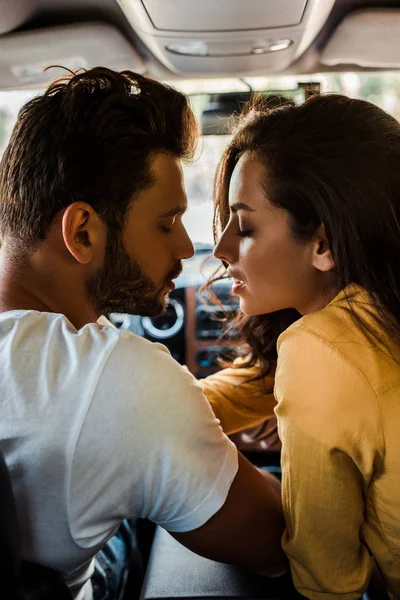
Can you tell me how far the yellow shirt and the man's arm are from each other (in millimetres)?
41

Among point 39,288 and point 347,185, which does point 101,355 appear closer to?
point 39,288

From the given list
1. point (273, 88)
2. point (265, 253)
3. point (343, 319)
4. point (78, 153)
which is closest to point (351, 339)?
point (343, 319)

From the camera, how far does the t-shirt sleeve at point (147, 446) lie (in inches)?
42.1

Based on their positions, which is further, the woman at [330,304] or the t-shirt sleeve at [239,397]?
the t-shirt sleeve at [239,397]

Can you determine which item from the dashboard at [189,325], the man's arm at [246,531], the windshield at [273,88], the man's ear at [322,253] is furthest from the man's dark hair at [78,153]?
the dashboard at [189,325]

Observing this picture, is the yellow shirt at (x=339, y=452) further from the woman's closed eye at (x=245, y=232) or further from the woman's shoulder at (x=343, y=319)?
the woman's closed eye at (x=245, y=232)

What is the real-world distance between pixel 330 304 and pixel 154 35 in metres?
1.37

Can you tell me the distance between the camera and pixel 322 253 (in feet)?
4.64

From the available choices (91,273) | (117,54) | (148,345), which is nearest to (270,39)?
(117,54)

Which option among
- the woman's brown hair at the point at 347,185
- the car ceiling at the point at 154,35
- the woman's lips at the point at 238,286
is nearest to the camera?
the woman's brown hair at the point at 347,185

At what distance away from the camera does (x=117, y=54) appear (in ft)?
8.20

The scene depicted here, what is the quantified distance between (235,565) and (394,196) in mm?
901

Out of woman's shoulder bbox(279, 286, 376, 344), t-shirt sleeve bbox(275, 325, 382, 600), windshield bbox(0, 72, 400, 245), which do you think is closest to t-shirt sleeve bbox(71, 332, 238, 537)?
t-shirt sleeve bbox(275, 325, 382, 600)

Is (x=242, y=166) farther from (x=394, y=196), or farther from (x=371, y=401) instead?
(x=371, y=401)
